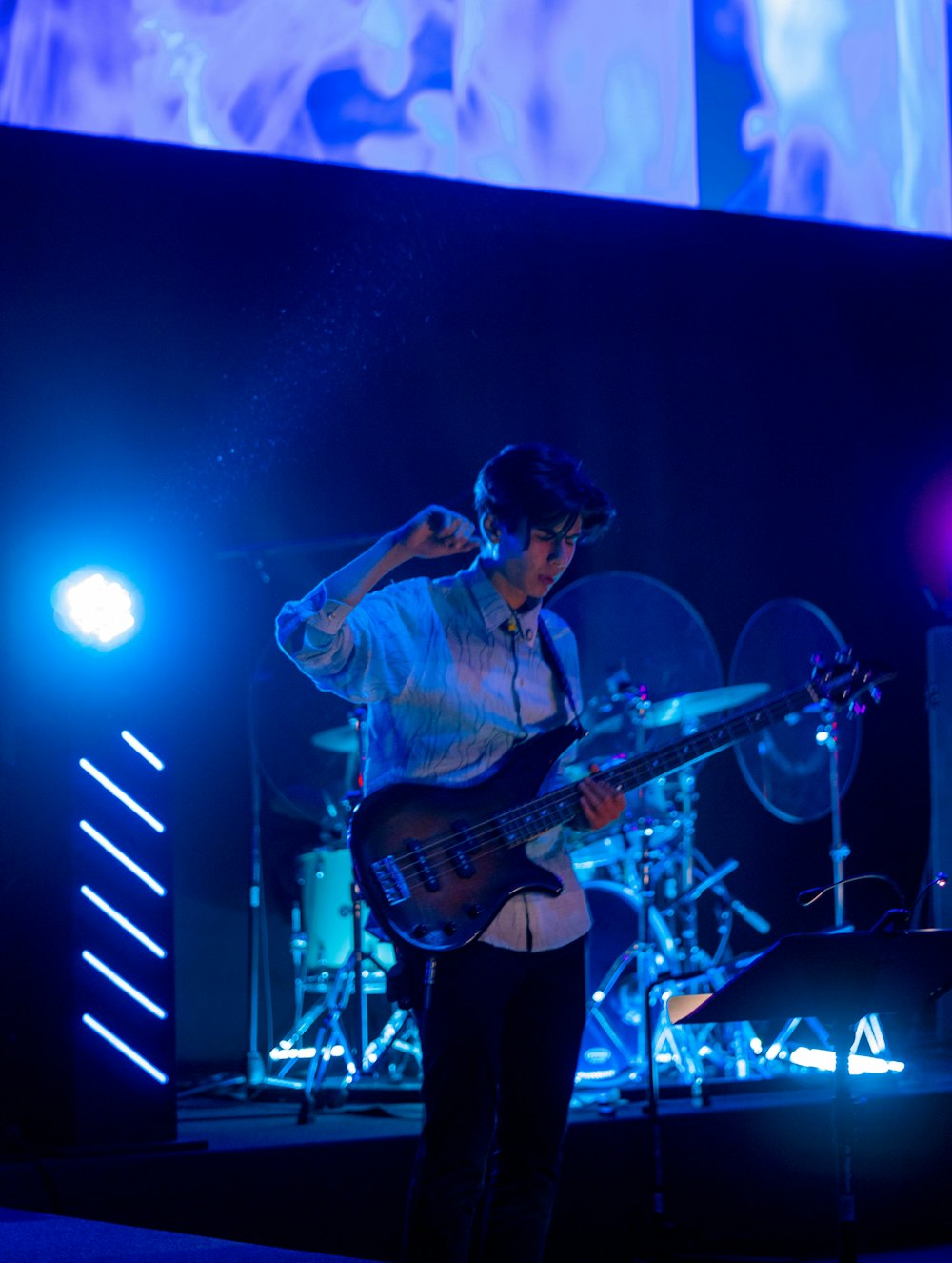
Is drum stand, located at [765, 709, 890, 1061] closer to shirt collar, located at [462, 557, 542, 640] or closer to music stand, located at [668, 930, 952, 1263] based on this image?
music stand, located at [668, 930, 952, 1263]

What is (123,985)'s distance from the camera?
149 inches

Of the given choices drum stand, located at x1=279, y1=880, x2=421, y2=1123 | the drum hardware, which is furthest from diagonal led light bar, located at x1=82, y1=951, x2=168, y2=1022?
the drum hardware

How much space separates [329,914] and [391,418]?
1980 millimetres

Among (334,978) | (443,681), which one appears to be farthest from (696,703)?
(443,681)

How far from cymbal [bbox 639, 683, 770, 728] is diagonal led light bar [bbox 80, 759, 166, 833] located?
163 centimetres

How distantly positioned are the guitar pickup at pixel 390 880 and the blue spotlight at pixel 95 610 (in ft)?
5.32

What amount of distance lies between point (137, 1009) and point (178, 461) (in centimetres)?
241

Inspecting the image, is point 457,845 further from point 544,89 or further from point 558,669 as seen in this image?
Answer: point 544,89

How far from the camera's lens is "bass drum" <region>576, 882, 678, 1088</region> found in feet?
16.4

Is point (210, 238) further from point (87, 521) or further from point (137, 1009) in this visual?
point (137, 1009)

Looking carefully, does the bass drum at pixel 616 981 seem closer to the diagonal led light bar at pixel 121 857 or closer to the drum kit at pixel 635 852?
the drum kit at pixel 635 852

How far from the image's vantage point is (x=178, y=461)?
18.6 feet

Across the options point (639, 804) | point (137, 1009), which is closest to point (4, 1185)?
point (137, 1009)

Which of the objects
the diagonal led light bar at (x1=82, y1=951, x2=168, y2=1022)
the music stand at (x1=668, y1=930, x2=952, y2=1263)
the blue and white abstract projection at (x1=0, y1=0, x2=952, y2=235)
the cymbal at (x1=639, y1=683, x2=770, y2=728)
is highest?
the blue and white abstract projection at (x1=0, y1=0, x2=952, y2=235)
